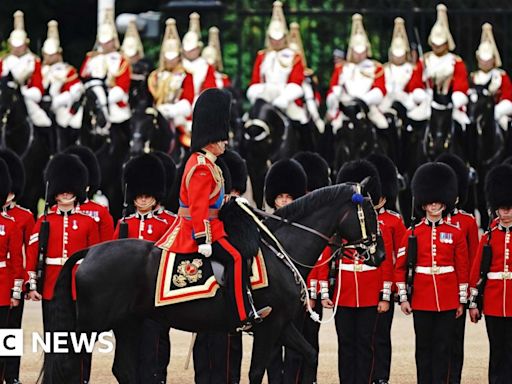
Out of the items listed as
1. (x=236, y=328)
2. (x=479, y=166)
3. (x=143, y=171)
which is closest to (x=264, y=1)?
(x=479, y=166)

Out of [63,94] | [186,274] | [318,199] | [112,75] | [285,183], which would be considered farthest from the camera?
[63,94]

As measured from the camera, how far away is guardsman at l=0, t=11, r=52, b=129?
54.5ft

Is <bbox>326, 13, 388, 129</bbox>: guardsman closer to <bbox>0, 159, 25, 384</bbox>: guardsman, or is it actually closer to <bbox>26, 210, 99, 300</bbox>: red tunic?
<bbox>26, 210, 99, 300</bbox>: red tunic

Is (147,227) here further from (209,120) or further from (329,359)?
(329,359)

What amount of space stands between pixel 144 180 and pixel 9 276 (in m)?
1.01

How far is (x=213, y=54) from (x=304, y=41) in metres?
2.47

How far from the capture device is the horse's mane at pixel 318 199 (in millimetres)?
8867

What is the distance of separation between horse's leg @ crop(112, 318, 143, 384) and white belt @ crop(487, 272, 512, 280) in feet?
6.02

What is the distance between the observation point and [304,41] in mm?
20594

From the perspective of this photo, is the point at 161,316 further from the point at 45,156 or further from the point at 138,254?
the point at 45,156

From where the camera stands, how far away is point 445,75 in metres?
16.2

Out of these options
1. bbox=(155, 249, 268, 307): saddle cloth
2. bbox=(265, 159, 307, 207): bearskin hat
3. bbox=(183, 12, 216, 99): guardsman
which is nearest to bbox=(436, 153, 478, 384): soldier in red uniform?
bbox=(265, 159, 307, 207): bearskin hat

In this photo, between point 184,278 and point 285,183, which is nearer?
point 184,278

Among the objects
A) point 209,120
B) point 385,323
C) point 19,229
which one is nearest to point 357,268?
point 385,323
